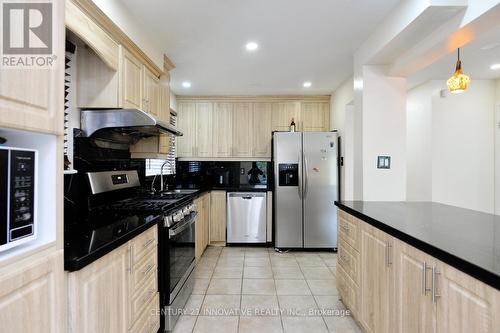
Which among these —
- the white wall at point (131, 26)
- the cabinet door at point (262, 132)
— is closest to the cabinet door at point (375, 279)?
the white wall at point (131, 26)

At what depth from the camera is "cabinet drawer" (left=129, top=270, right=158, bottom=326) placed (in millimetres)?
1509

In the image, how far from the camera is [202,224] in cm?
380

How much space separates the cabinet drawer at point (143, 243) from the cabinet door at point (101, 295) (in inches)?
3.7

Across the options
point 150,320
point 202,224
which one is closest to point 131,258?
point 150,320

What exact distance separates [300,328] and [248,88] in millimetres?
3237

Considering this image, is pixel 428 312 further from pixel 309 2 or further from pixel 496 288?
pixel 309 2

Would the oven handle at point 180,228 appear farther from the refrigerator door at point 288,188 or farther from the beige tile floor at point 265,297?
the refrigerator door at point 288,188

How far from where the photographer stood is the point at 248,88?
4.16 meters

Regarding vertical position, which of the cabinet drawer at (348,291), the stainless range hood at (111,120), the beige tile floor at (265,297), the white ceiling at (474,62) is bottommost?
the beige tile floor at (265,297)

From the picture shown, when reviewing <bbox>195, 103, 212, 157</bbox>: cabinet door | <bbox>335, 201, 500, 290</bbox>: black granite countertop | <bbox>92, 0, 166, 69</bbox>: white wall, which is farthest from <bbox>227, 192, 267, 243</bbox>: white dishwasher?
<bbox>92, 0, 166, 69</bbox>: white wall

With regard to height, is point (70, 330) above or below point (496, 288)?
below

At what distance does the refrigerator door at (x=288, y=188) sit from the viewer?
4000 mm

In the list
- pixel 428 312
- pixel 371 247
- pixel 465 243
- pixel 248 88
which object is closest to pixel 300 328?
pixel 371 247

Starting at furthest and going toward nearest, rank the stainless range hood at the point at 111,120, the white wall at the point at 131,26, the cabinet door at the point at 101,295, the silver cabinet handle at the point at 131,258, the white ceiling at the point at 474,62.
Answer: the white ceiling at the point at 474,62
the stainless range hood at the point at 111,120
the white wall at the point at 131,26
the silver cabinet handle at the point at 131,258
the cabinet door at the point at 101,295
